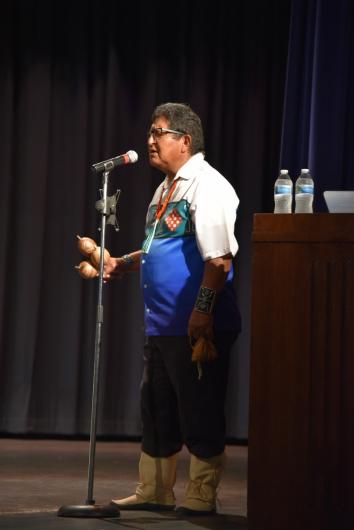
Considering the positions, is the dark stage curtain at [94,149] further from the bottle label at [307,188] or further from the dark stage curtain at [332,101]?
the bottle label at [307,188]

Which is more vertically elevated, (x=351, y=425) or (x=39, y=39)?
(x=39, y=39)

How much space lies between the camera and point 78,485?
4.54 metres

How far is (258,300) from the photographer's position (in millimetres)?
3141

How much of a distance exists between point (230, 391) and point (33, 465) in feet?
5.31

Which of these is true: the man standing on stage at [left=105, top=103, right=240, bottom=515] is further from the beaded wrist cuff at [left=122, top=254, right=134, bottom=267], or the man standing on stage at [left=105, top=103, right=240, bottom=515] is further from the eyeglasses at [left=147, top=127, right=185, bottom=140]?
the beaded wrist cuff at [left=122, top=254, right=134, bottom=267]

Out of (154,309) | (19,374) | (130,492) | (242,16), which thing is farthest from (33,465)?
(242,16)

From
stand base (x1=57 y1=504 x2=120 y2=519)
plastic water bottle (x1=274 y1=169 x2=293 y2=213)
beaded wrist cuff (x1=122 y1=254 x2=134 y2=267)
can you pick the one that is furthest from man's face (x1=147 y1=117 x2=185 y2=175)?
stand base (x1=57 y1=504 x2=120 y2=519)

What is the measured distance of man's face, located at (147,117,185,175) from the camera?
149 inches

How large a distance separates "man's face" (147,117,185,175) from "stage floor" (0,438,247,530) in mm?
1306

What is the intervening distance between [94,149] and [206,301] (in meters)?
3.26

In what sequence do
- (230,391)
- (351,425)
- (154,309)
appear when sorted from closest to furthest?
(351,425)
(154,309)
(230,391)

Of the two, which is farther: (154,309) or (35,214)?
(35,214)

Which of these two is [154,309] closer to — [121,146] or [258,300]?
[258,300]

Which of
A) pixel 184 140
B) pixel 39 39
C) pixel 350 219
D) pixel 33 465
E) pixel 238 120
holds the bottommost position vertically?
pixel 33 465
